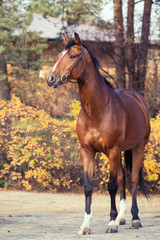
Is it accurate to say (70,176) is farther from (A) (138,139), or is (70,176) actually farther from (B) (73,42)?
(B) (73,42)

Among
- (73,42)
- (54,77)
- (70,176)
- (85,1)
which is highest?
(85,1)

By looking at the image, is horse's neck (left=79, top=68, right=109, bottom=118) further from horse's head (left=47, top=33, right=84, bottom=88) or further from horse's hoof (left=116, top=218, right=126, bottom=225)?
horse's hoof (left=116, top=218, right=126, bottom=225)

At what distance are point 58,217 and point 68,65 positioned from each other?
2702 mm

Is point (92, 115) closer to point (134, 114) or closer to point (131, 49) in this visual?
point (134, 114)

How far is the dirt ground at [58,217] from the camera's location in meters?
5.84

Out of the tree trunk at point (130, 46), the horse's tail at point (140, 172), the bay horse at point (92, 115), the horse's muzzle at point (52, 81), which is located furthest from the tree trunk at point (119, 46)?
the horse's muzzle at point (52, 81)

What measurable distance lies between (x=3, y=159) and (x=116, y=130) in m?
4.98

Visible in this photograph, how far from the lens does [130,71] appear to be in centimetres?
1697

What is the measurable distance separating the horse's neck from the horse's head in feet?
0.52

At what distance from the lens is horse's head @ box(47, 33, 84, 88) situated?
583 cm

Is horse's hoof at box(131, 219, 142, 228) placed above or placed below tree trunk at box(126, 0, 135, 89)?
below

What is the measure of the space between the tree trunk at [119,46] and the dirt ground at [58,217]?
745 centimetres

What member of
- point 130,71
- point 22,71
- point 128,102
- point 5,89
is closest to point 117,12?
point 130,71

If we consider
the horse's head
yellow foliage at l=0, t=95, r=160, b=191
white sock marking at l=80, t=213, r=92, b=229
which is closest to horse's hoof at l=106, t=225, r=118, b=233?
white sock marking at l=80, t=213, r=92, b=229
